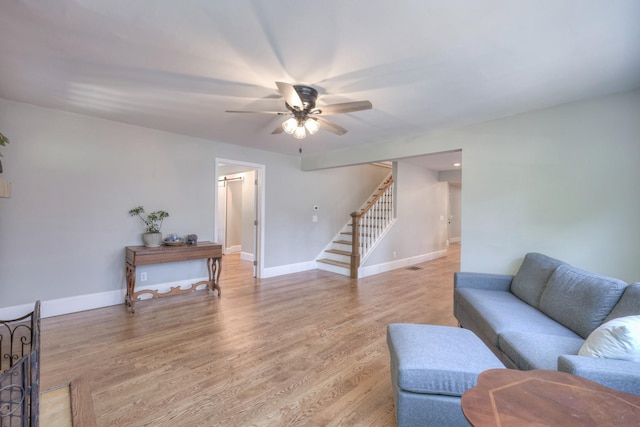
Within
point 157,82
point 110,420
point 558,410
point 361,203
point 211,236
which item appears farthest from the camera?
point 361,203

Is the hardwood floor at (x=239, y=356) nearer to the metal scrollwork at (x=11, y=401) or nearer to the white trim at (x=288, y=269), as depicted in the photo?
the metal scrollwork at (x=11, y=401)

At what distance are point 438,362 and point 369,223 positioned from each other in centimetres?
487

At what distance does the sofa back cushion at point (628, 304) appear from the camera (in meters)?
1.78

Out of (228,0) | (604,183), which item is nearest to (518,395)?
(228,0)

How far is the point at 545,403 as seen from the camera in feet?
3.43

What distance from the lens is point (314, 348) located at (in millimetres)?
2738

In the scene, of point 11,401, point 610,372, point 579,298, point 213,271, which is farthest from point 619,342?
point 213,271

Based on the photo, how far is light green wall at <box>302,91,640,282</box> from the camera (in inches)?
102

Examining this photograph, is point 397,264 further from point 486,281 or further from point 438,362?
point 438,362

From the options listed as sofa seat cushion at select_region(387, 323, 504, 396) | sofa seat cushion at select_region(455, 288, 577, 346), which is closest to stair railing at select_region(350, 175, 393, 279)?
sofa seat cushion at select_region(455, 288, 577, 346)

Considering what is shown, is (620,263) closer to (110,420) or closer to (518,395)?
(518,395)

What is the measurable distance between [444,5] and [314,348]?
9.10 ft

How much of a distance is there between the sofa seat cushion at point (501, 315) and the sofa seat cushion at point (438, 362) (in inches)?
19.4

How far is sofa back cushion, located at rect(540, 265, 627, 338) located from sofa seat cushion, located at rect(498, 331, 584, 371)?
14 centimetres
